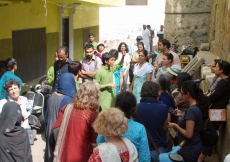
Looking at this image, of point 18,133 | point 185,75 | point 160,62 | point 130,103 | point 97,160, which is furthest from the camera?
point 160,62

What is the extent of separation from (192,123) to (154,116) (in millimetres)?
452

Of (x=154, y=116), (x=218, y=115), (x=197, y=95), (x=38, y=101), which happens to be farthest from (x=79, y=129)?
(x=38, y=101)

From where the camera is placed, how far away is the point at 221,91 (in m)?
5.49

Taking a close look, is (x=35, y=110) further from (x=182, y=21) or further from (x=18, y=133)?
(x=182, y=21)

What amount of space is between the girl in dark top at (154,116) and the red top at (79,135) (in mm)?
566

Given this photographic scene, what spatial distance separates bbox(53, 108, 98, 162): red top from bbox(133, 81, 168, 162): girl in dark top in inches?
22.3

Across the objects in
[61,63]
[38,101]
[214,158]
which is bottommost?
[214,158]

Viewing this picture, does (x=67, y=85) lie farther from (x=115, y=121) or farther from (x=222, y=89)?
(x=222, y=89)

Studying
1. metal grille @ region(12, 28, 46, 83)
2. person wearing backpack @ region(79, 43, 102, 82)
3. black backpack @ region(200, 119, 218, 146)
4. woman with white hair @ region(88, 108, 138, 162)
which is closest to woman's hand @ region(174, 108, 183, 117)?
black backpack @ region(200, 119, 218, 146)

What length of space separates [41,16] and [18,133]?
22.4 ft

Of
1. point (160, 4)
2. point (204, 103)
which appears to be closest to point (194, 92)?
point (204, 103)

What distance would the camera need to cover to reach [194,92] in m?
4.57

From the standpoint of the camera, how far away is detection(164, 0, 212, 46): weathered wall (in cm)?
1286

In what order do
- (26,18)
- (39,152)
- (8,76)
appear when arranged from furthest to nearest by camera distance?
1. (26,18)
2. (39,152)
3. (8,76)
